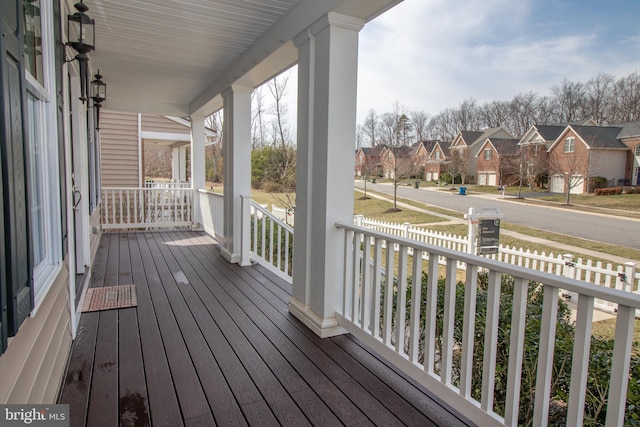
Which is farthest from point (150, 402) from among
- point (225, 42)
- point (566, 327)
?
point (225, 42)

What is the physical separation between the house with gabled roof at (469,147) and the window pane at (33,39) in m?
4.90

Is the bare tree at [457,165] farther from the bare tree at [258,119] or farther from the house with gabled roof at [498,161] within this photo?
the bare tree at [258,119]

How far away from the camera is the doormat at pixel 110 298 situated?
11.4 feet

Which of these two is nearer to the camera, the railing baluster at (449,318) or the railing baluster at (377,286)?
the railing baluster at (449,318)

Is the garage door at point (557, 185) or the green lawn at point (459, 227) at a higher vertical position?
the garage door at point (557, 185)

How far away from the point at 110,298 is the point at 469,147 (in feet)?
16.3

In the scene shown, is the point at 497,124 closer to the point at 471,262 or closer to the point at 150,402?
the point at 471,262

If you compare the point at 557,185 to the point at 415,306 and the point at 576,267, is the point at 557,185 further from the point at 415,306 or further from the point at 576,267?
the point at 415,306

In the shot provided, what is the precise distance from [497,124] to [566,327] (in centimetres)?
470

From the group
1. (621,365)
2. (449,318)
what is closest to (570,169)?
(449,318)

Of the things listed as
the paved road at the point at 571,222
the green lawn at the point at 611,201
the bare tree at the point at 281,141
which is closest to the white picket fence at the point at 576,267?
the paved road at the point at 571,222

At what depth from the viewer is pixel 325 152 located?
111 inches

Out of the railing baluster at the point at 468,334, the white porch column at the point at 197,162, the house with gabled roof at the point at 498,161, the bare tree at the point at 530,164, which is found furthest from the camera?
the white porch column at the point at 197,162

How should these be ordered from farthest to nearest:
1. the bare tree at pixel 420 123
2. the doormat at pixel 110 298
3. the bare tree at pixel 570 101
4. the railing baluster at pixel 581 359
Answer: the bare tree at pixel 420 123, the bare tree at pixel 570 101, the doormat at pixel 110 298, the railing baluster at pixel 581 359
